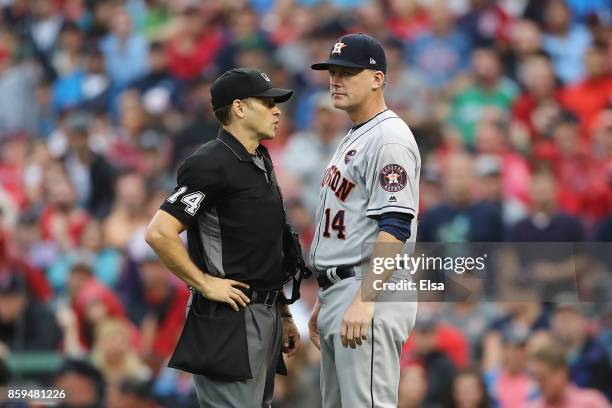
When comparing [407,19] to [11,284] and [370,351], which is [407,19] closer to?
[11,284]

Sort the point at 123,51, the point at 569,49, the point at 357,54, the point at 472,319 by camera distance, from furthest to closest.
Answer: the point at 123,51
the point at 569,49
the point at 472,319
the point at 357,54

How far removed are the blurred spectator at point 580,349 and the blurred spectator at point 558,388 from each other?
13 centimetres

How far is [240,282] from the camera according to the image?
4.60 meters

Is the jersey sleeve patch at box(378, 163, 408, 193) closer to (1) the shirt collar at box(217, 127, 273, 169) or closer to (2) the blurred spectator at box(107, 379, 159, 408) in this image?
(1) the shirt collar at box(217, 127, 273, 169)

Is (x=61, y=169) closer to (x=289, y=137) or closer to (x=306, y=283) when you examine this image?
(x=289, y=137)

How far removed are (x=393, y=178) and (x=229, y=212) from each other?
2.23ft

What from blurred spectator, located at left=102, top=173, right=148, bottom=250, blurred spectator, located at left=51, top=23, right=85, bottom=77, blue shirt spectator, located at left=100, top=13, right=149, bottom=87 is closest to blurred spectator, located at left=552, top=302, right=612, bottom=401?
blurred spectator, located at left=102, top=173, right=148, bottom=250

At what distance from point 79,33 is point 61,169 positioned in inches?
98.8

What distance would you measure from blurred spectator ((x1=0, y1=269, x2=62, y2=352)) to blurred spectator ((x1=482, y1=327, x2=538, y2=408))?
3.22m

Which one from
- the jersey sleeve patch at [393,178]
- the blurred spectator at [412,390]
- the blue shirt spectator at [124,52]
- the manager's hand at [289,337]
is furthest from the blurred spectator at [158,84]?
the jersey sleeve patch at [393,178]

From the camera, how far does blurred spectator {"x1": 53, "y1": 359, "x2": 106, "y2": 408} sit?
7000mm

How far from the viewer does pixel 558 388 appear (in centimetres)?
667

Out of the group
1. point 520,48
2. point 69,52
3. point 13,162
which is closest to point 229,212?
point 520,48

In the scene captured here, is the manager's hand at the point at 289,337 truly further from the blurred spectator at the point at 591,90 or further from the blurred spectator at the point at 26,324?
the blurred spectator at the point at 591,90
